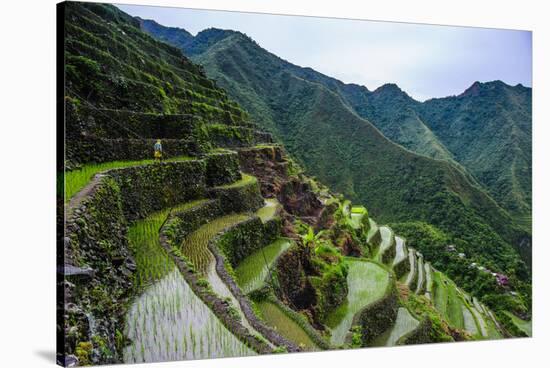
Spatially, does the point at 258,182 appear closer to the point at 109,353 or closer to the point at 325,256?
the point at 325,256

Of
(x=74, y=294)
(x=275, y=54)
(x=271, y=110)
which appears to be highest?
(x=275, y=54)

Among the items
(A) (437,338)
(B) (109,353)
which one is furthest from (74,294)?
(A) (437,338)

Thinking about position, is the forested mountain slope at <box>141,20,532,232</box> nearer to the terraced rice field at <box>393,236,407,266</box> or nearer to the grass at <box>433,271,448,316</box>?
the grass at <box>433,271,448,316</box>

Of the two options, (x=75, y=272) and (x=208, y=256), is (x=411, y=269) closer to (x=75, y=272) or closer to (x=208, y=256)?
(x=208, y=256)

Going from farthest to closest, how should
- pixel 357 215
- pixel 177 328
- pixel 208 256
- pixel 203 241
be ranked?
1. pixel 357 215
2. pixel 203 241
3. pixel 208 256
4. pixel 177 328

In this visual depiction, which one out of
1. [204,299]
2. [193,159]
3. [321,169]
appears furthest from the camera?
[321,169]

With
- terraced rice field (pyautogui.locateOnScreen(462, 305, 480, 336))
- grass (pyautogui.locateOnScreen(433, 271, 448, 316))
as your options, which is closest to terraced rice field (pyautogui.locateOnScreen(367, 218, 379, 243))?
grass (pyautogui.locateOnScreen(433, 271, 448, 316))

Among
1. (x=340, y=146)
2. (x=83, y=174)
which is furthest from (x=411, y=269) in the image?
(x=83, y=174)
